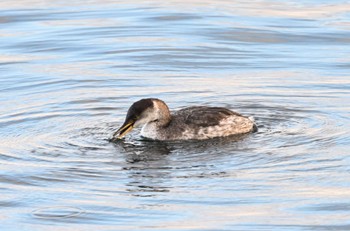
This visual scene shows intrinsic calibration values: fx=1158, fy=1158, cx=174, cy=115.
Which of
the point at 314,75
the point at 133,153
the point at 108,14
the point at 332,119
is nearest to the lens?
the point at 133,153

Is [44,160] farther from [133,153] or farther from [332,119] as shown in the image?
[332,119]

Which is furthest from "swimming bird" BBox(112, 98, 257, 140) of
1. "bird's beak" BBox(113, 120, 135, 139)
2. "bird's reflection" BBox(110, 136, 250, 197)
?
"bird's reflection" BBox(110, 136, 250, 197)

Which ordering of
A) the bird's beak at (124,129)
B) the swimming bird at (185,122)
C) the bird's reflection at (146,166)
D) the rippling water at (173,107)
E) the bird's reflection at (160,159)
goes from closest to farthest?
the rippling water at (173,107) < the bird's reflection at (146,166) < the bird's reflection at (160,159) < the bird's beak at (124,129) < the swimming bird at (185,122)

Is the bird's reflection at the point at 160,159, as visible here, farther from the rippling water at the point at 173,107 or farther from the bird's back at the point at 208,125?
the bird's back at the point at 208,125

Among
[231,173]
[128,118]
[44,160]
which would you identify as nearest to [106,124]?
[128,118]

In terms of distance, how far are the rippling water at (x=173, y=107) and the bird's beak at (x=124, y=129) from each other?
0.14 metres

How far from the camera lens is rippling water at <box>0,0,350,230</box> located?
1116 cm

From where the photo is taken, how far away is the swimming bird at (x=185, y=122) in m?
14.8

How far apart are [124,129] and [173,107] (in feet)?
6.33

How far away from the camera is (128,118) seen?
14672 millimetres

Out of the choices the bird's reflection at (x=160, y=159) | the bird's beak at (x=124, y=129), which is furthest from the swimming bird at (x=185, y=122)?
the bird's reflection at (x=160, y=159)

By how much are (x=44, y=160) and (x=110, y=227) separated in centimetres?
289

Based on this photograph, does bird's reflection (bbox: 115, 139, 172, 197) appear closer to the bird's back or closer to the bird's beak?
the bird's beak

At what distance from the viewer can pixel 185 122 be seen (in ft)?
48.8
